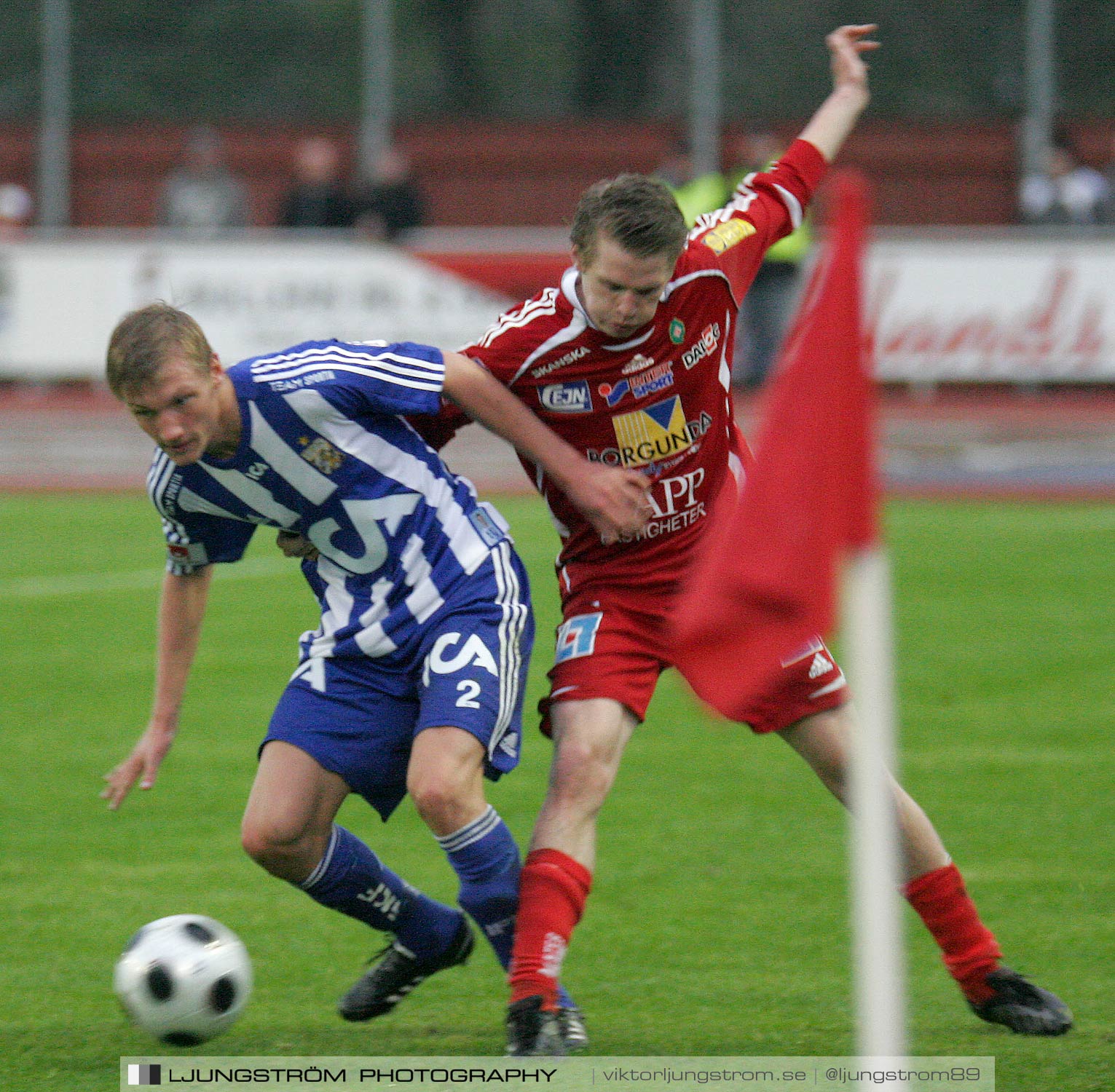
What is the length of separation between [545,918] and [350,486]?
993 millimetres

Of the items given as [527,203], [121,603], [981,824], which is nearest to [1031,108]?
[527,203]

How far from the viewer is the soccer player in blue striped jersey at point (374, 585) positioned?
3.98m

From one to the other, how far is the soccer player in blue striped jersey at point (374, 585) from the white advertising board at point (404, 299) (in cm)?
1219

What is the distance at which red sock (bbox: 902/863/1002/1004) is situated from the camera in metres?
4.14

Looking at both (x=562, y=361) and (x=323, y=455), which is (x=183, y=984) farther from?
(x=562, y=361)

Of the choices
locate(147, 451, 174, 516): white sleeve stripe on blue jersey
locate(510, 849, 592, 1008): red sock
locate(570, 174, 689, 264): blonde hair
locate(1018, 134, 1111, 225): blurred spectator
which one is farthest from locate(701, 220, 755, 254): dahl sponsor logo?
locate(1018, 134, 1111, 225): blurred spectator

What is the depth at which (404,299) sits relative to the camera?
55.5 ft

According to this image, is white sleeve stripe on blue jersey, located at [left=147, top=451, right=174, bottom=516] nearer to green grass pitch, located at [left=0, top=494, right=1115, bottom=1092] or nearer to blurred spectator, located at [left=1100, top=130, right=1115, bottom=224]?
green grass pitch, located at [left=0, top=494, right=1115, bottom=1092]

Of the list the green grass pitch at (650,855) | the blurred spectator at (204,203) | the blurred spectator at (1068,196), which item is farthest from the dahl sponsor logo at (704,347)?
the blurred spectator at (204,203)

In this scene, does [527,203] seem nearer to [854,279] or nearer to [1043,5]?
[1043,5]

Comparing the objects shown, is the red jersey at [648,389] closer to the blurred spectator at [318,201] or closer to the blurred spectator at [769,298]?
the blurred spectator at [769,298]

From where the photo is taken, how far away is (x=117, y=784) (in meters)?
4.32

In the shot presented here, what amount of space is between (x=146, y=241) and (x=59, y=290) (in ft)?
3.09

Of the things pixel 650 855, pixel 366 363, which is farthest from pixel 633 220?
pixel 650 855
